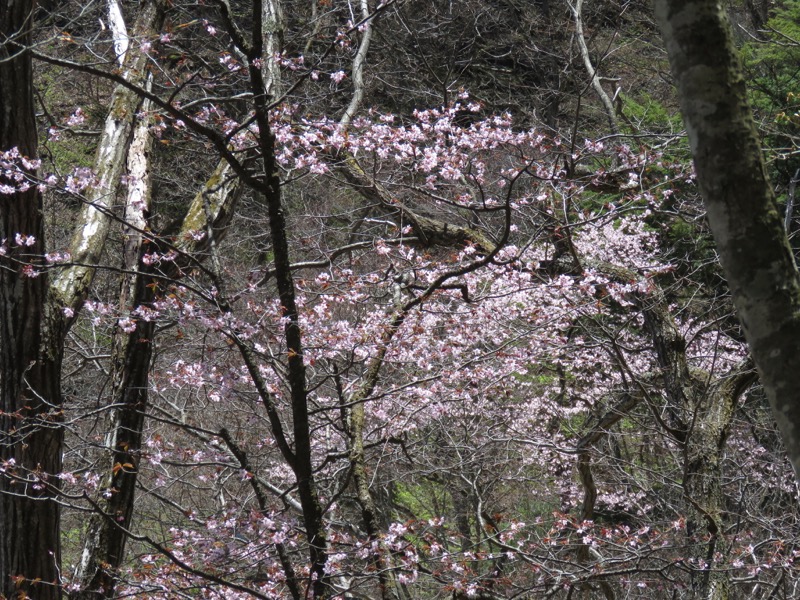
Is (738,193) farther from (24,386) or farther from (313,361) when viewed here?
(313,361)

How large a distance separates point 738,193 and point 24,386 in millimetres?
3603

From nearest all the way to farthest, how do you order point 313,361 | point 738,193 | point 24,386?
point 738,193, point 24,386, point 313,361

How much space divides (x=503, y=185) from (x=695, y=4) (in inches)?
392

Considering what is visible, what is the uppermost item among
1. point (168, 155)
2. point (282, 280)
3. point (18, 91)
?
point (168, 155)

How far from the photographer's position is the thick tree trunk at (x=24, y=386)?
3867 mm

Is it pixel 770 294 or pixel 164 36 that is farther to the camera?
pixel 164 36

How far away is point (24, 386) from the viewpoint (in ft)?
13.1

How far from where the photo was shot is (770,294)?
152 cm

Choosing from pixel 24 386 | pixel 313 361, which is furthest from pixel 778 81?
pixel 24 386

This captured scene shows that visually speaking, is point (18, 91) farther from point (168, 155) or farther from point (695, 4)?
point (168, 155)

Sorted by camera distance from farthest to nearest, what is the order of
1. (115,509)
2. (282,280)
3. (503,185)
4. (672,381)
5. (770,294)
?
1. (503,185)
2. (672,381)
3. (115,509)
4. (282,280)
5. (770,294)

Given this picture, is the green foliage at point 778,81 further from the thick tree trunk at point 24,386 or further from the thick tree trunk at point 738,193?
the thick tree trunk at point 738,193

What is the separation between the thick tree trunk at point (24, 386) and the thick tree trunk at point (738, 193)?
322cm

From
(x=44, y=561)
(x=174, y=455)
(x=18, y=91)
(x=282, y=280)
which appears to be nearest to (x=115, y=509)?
(x=44, y=561)
